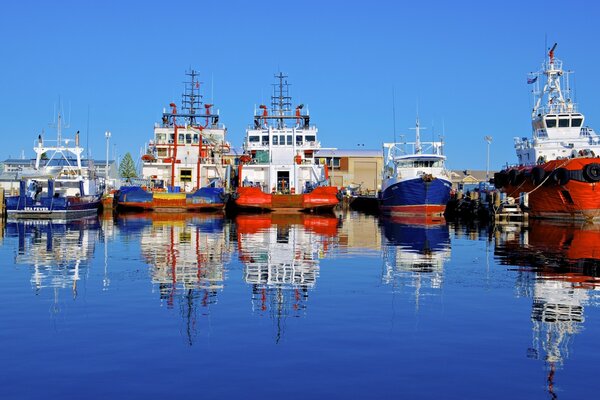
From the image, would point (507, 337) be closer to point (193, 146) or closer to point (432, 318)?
point (432, 318)

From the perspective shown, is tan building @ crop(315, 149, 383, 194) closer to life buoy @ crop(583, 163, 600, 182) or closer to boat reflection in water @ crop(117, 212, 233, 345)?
life buoy @ crop(583, 163, 600, 182)

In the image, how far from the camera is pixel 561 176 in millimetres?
45938

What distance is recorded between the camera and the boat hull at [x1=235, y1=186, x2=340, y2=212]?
59.5m

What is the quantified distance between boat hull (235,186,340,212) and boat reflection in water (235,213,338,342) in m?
20.6

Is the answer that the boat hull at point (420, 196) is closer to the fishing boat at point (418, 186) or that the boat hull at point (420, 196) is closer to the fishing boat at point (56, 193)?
the fishing boat at point (418, 186)

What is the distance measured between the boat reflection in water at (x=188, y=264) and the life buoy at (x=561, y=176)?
2127 cm

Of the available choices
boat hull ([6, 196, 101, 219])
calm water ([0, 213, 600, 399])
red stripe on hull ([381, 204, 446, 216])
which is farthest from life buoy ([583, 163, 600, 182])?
boat hull ([6, 196, 101, 219])

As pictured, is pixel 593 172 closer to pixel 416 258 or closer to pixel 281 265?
pixel 416 258

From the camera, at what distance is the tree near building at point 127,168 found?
150m

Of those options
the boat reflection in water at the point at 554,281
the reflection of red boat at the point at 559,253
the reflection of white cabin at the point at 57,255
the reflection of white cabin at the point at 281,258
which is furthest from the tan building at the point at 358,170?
the reflection of white cabin at the point at 57,255

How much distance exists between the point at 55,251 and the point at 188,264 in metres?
6.53

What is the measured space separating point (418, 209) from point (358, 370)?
47.4 meters

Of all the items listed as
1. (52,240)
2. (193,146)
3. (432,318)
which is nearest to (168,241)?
(52,240)

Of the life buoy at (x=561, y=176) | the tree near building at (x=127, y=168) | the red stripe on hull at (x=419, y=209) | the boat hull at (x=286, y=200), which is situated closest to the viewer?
the life buoy at (x=561, y=176)
